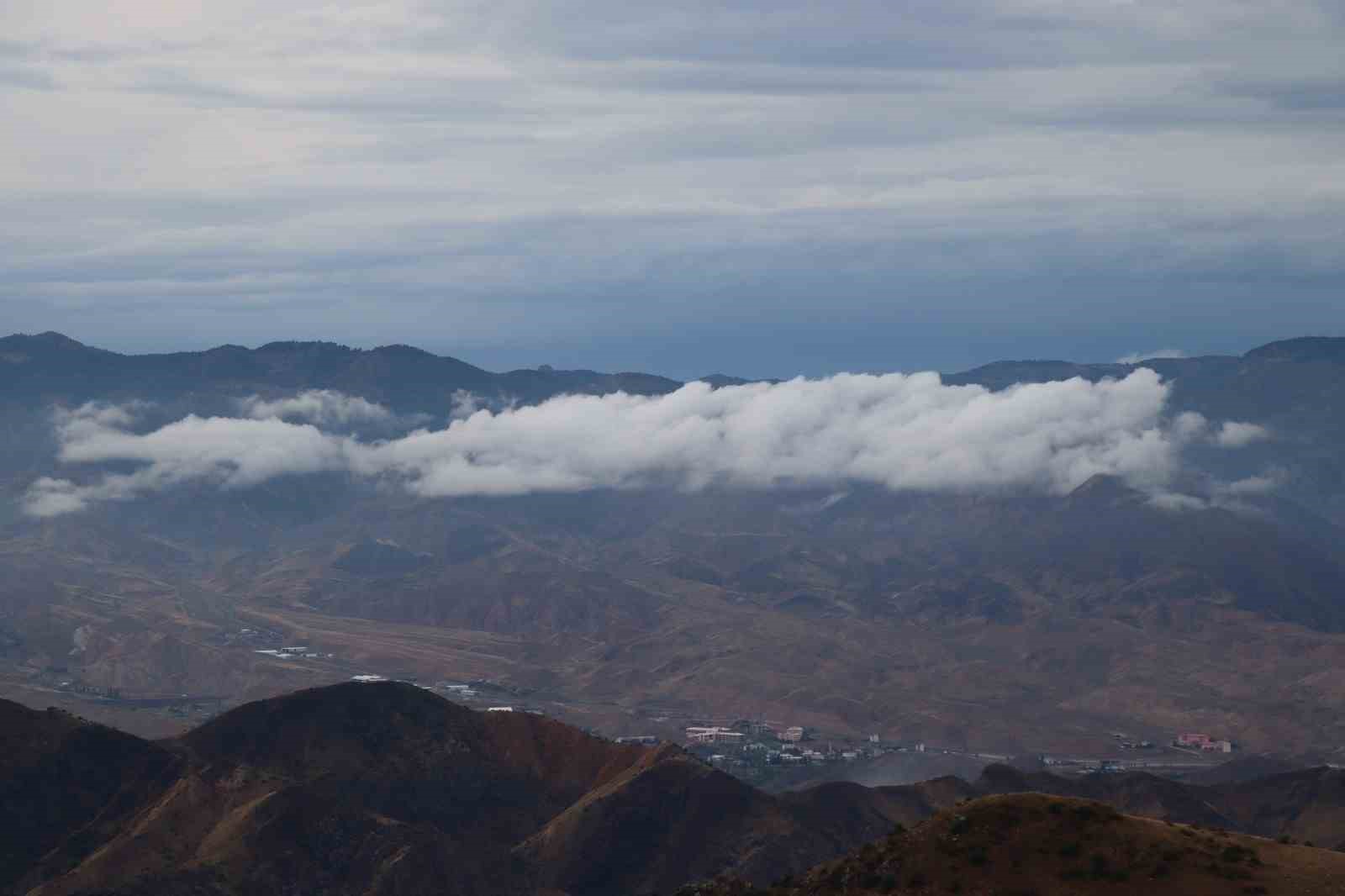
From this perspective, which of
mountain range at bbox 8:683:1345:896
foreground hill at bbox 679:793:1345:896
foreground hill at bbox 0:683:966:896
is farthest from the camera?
mountain range at bbox 8:683:1345:896

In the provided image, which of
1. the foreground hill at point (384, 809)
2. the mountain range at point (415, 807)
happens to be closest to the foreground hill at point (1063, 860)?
the mountain range at point (415, 807)

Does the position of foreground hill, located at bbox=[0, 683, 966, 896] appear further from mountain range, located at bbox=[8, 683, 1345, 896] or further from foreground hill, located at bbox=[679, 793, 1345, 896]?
foreground hill, located at bbox=[679, 793, 1345, 896]

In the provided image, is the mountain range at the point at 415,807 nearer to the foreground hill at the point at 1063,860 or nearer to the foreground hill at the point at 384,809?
the foreground hill at the point at 384,809

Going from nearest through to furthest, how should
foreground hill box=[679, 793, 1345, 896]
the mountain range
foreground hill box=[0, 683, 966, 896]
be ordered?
foreground hill box=[679, 793, 1345, 896]
foreground hill box=[0, 683, 966, 896]
the mountain range

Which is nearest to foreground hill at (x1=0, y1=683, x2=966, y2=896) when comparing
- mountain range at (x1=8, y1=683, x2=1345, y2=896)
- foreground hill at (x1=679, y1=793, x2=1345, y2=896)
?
mountain range at (x1=8, y1=683, x2=1345, y2=896)

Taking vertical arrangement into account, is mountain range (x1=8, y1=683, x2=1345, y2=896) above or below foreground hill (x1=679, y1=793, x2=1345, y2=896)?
below
